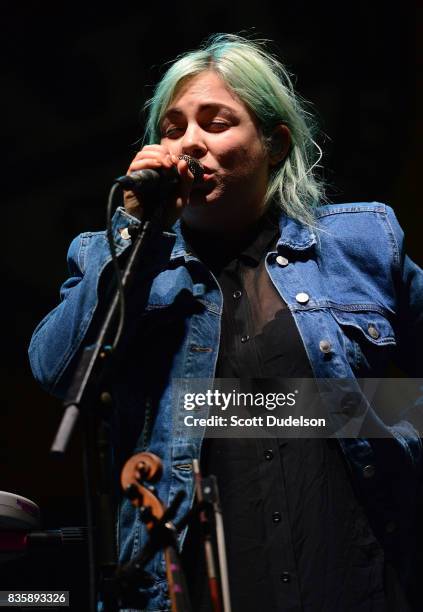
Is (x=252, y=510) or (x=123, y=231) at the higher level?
(x=123, y=231)

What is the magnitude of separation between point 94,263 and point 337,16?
4.10 feet

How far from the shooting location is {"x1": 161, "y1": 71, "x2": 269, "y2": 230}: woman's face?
1.87m

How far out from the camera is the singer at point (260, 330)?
1604 millimetres

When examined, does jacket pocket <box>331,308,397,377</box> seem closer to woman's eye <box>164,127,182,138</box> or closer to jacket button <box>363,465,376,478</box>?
jacket button <box>363,465,376,478</box>

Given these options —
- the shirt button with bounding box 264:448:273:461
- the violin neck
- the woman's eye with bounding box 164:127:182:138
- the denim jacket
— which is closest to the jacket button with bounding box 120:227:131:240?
the denim jacket

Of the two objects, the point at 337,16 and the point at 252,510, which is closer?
the point at 252,510

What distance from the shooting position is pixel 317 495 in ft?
5.36

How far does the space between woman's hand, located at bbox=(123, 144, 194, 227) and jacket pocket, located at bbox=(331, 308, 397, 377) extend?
414 mm

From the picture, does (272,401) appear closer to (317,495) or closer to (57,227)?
(317,495)

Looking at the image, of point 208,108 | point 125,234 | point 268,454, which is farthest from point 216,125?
point 268,454

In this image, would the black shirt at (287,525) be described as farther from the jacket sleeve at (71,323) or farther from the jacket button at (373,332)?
the jacket sleeve at (71,323)

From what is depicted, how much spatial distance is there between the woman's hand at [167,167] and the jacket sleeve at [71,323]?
0.10 ft

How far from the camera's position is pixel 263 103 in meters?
1.99

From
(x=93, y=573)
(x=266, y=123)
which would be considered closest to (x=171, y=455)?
(x=93, y=573)
